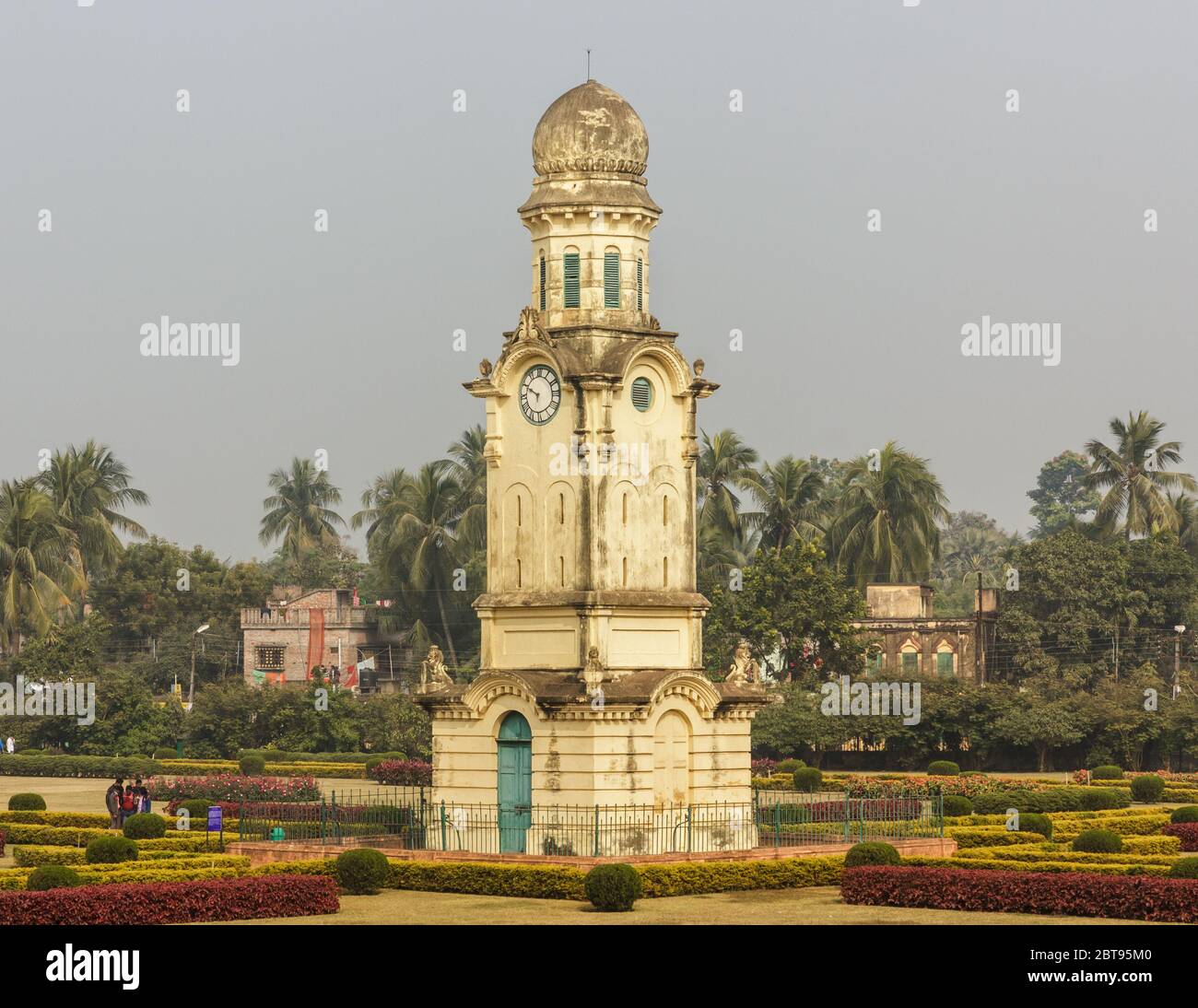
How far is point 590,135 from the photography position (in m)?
43.2

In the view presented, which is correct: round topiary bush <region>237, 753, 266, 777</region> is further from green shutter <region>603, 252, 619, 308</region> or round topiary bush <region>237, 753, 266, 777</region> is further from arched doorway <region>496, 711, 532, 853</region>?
green shutter <region>603, 252, 619, 308</region>

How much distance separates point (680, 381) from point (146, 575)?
69.7 metres

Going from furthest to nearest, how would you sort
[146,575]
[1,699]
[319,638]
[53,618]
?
[146,575] → [319,638] → [53,618] → [1,699]

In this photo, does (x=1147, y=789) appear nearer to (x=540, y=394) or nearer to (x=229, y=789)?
(x=229, y=789)

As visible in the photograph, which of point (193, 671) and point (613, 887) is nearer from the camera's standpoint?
point (613, 887)

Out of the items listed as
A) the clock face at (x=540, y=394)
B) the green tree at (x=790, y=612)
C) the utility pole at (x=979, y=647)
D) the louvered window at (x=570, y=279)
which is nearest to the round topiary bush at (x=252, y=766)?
the green tree at (x=790, y=612)

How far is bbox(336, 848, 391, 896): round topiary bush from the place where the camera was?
3822 cm

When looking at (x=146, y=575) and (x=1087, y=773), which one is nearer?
(x=1087, y=773)

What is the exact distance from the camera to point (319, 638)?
9956 centimetres

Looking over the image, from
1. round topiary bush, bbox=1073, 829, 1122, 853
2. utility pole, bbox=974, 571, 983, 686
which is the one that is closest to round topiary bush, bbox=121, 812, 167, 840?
round topiary bush, bbox=1073, 829, 1122, 853

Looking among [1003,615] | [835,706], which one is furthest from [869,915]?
[1003,615]

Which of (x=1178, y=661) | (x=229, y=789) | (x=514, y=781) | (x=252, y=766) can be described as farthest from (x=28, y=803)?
(x=1178, y=661)

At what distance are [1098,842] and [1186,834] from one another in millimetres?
6008

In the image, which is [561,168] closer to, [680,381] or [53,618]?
[680,381]
